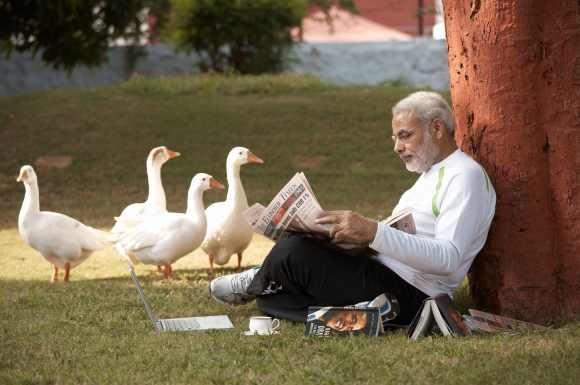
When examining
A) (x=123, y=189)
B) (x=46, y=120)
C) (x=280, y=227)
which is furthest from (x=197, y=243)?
(x=46, y=120)

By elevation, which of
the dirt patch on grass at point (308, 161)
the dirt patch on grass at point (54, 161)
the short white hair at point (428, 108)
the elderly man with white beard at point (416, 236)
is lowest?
the dirt patch on grass at point (308, 161)

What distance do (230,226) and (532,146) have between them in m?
3.09

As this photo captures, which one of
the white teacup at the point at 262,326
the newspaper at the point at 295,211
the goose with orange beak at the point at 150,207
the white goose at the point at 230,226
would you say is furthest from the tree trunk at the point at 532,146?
the goose with orange beak at the point at 150,207

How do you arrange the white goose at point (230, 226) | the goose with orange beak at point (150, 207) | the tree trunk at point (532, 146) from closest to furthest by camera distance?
the tree trunk at point (532, 146) → the white goose at point (230, 226) → the goose with orange beak at point (150, 207)

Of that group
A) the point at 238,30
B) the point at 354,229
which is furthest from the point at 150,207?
the point at 238,30

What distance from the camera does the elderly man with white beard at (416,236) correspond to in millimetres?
4867

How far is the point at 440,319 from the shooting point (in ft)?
16.0

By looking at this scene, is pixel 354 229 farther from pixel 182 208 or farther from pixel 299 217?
pixel 182 208

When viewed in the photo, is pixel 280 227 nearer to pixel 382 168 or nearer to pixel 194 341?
pixel 194 341

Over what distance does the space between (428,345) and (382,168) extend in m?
8.65

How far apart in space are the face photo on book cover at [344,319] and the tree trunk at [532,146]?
878mm

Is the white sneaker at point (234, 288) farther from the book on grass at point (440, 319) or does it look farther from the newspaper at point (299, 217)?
the book on grass at point (440, 319)

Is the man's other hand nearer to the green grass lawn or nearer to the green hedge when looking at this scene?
the green grass lawn

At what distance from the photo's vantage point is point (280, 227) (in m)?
5.10
